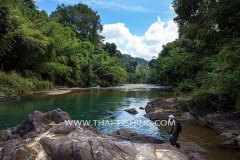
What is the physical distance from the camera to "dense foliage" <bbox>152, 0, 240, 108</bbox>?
5.67 m

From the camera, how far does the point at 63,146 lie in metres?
5.96

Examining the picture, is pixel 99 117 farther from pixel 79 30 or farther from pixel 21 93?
pixel 79 30

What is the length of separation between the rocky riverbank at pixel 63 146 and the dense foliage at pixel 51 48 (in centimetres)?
1214

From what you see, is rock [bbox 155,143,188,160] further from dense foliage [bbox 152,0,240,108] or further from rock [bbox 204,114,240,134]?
rock [bbox 204,114,240,134]

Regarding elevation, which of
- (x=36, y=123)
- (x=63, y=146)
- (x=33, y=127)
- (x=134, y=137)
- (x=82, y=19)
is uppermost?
(x=82, y=19)

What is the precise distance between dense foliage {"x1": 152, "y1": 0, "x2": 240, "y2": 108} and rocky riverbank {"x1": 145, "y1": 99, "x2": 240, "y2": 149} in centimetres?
101

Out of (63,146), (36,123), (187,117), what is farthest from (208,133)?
(36,123)

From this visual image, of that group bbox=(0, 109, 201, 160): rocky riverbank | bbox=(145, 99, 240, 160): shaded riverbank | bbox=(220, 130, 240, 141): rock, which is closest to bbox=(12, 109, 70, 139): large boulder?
bbox=(0, 109, 201, 160): rocky riverbank

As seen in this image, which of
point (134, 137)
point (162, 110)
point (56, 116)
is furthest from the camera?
point (162, 110)

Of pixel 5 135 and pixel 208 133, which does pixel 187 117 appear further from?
pixel 5 135

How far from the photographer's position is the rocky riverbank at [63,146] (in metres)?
5.71

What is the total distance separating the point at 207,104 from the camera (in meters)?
13.9

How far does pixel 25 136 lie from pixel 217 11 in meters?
6.57

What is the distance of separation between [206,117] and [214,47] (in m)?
7.13
